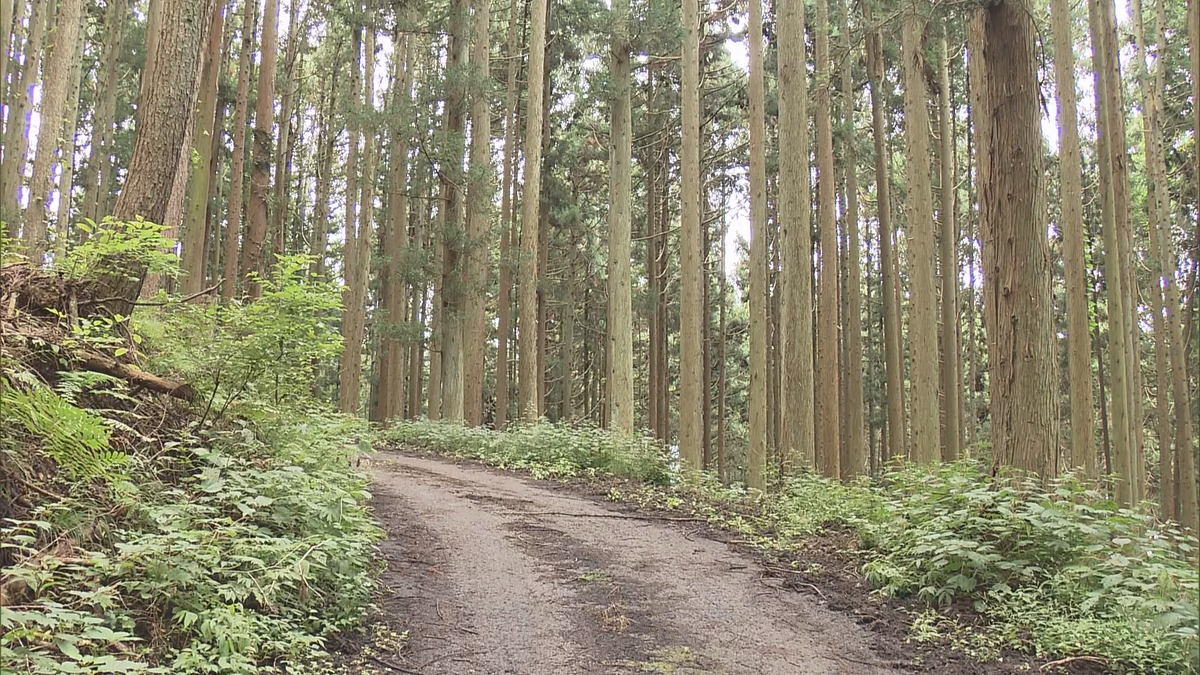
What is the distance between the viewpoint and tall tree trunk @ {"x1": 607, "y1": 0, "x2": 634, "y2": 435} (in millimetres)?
16266

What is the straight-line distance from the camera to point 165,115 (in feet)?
21.8

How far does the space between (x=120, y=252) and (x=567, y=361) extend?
2130 centimetres

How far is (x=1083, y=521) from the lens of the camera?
18.1 feet

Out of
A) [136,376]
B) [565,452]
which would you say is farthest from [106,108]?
[136,376]

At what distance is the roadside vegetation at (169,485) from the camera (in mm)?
3564

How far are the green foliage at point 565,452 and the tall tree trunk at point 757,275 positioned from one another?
1604mm

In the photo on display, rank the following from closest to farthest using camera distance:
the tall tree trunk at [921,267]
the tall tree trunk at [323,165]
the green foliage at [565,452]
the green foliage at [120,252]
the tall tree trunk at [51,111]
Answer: the green foliage at [120,252] → the green foliage at [565,452] → the tall tree trunk at [921,267] → the tall tree trunk at [51,111] → the tall tree trunk at [323,165]

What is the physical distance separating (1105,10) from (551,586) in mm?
14062

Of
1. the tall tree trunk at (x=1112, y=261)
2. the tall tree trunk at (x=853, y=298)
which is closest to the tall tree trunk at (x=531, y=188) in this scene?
the tall tree trunk at (x=853, y=298)

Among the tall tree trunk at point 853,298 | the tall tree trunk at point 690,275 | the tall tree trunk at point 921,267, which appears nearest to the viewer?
the tall tree trunk at point 921,267

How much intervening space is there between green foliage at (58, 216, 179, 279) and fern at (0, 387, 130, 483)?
1.57m

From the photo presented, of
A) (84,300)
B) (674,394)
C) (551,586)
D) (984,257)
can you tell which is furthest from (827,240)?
(674,394)

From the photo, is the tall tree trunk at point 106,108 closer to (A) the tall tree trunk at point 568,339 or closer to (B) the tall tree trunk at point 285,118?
(B) the tall tree trunk at point 285,118

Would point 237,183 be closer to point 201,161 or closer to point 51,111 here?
point 51,111
